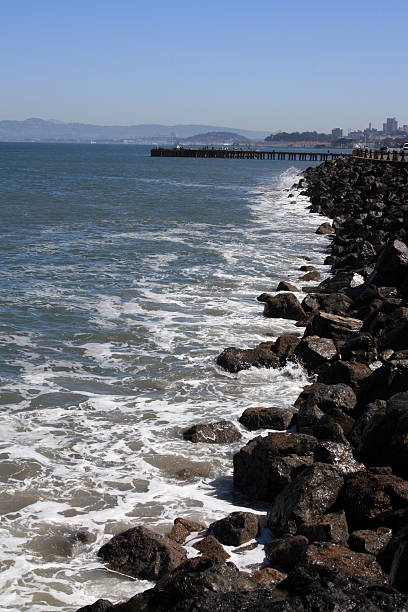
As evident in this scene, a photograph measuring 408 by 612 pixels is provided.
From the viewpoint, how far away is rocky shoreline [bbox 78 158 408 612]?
13.5 feet

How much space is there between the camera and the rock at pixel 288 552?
16.9 ft

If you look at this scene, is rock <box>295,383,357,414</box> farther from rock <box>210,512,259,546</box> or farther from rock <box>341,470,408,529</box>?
rock <box>210,512,259,546</box>

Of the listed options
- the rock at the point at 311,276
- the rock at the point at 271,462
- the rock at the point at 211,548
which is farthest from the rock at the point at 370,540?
the rock at the point at 311,276

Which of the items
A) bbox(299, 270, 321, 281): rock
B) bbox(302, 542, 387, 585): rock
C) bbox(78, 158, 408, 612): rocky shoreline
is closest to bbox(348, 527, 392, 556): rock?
bbox(78, 158, 408, 612): rocky shoreline

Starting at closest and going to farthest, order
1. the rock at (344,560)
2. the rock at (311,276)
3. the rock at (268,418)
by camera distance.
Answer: the rock at (344,560) → the rock at (268,418) → the rock at (311,276)

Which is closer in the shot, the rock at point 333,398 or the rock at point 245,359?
the rock at point 333,398

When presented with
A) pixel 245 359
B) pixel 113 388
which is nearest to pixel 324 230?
pixel 245 359

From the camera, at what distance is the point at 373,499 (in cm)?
548

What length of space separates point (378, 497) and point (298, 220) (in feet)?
91.0

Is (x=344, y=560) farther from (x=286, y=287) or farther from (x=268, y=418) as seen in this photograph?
(x=286, y=287)

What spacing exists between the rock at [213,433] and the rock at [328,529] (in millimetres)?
2524

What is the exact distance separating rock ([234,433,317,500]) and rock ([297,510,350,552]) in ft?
3.19

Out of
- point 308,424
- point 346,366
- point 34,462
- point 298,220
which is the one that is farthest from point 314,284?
point 298,220

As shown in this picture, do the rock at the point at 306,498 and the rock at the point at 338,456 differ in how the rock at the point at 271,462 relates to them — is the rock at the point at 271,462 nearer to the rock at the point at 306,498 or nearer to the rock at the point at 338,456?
the rock at the point at 338,456
